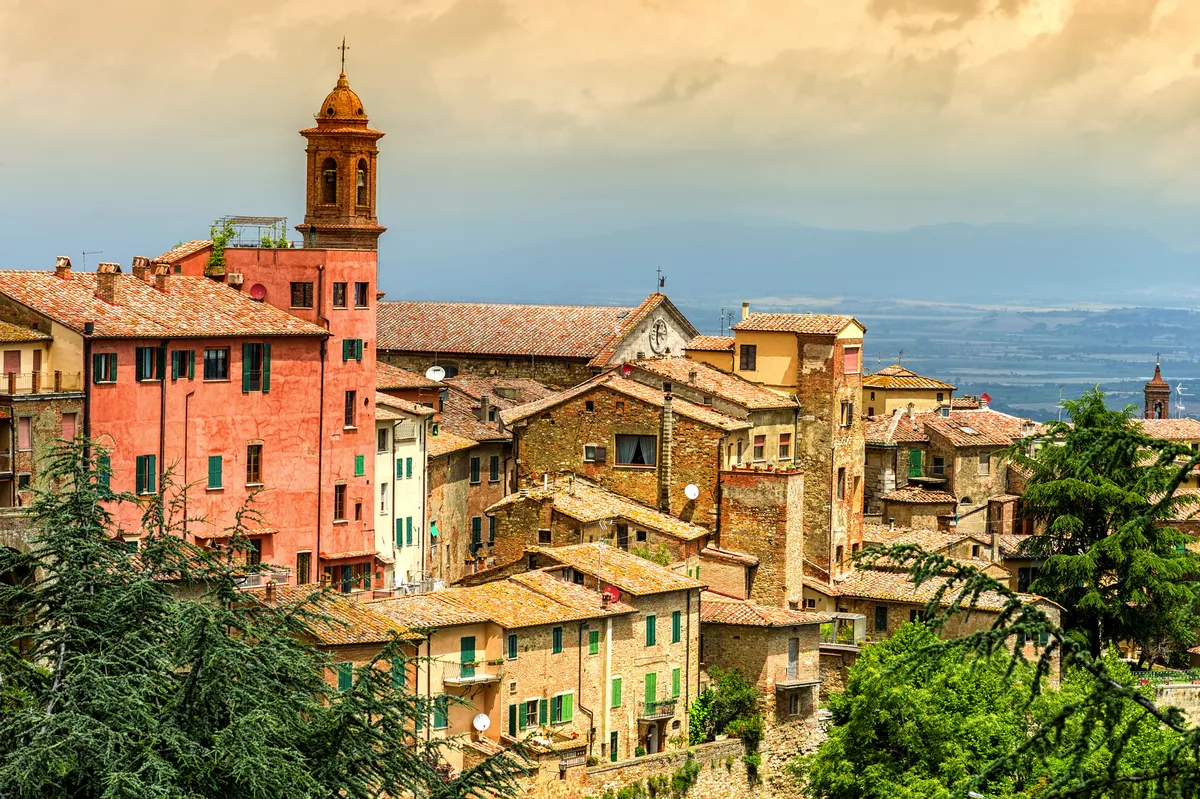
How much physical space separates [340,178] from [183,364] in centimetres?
1186

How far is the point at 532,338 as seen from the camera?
82062 mm

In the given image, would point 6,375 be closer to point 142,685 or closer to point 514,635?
point 514,635

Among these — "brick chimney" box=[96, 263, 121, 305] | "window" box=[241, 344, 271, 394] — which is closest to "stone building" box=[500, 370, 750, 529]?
"window" box=[241, 344, 271, 394]

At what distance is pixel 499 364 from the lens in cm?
8125

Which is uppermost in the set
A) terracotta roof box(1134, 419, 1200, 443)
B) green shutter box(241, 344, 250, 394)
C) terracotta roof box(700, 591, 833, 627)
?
green shutter box(241, 344, 250, 394)

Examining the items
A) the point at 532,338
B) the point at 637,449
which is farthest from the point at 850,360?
the point at 532,338

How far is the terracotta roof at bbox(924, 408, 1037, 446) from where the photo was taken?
3078 inches

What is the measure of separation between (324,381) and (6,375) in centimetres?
1023

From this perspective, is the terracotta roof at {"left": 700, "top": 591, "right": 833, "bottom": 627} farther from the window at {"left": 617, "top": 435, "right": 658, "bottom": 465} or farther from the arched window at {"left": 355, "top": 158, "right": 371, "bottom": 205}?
the arched window at {"left": 355, "top": 158, "right": 371, "bottom": 205}

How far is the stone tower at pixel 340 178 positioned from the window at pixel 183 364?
34.0 ft

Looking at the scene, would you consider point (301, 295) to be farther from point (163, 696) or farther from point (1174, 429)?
point (1174, 429)

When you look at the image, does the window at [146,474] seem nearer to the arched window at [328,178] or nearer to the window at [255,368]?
the window at [255,368]

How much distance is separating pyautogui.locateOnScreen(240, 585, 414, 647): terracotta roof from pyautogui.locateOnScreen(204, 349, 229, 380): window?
19.1 ft

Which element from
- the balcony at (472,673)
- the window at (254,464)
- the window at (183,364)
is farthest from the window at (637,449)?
the window at (183,364)
